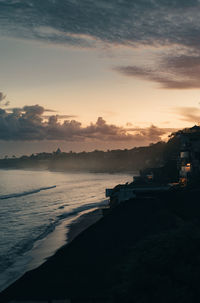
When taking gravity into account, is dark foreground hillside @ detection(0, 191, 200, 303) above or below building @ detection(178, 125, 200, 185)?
below

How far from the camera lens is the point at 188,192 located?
49781 millimetres

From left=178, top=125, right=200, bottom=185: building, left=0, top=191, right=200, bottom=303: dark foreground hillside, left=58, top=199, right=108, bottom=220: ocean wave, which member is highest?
left=178, top=125, right=200, bottom=185: building

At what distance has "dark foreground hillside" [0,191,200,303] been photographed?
1620cm

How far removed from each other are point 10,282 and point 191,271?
13.4 metres

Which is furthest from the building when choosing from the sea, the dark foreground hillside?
the dark foreground hillside

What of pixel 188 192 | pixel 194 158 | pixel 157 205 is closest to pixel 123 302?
pixel 157 205

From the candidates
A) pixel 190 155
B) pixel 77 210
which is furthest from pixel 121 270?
pixel 190 155

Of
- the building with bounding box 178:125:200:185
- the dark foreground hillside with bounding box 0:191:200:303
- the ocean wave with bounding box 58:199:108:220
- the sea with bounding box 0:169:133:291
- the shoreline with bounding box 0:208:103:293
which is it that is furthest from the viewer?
the building with bounding box 178:125:200:185

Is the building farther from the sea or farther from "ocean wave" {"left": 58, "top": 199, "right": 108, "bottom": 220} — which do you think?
the sea

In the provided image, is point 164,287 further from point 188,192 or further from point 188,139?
point 188,139

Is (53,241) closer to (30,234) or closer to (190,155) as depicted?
(30,234)

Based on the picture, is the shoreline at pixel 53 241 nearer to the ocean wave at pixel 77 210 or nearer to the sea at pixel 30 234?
the sea at pixel 30 234

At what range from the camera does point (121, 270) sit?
65.9 feet

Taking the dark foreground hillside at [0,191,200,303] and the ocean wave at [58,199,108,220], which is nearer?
the dark foreground hillside at [0,191,200,303]
